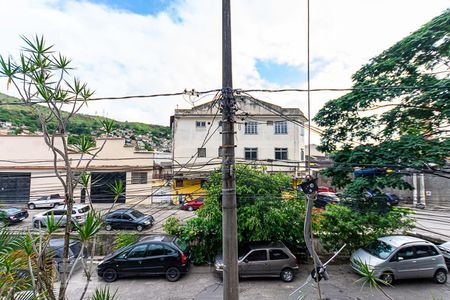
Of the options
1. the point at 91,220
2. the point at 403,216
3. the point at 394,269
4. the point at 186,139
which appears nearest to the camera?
the point at 91,220

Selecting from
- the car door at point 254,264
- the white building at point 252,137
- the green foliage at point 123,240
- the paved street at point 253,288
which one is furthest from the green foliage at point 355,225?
the white building at point 252,137

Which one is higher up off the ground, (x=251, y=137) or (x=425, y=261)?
(x=251, y=137)

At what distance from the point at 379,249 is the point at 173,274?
7414mm

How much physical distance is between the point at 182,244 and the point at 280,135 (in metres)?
15.9

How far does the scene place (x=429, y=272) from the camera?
7.85 meters

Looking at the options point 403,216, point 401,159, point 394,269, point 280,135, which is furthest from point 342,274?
point 280,135

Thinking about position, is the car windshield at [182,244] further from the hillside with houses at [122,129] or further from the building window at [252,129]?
the building window at [252,129]

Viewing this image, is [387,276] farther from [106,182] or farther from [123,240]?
[123,240]

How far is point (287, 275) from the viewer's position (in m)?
8.13

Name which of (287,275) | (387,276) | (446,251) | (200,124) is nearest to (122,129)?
(200,124)

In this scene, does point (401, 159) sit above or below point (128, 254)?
above

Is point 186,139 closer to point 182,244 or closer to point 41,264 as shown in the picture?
point 182,244

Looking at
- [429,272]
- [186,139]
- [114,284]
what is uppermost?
[186,139]

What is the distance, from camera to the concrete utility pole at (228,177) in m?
4.34
